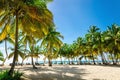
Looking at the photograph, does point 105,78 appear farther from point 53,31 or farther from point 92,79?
point 53,31

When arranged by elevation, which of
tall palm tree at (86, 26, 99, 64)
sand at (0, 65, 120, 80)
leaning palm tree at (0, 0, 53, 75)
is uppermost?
tall palm tree at (86, 26, 99, 64)

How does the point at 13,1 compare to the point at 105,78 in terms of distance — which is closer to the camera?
the point at 13,1

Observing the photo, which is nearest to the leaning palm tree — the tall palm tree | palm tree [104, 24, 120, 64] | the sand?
the sand

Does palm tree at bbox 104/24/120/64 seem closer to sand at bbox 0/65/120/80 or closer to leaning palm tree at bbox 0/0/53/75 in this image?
sand at bbox 0/65/120/80

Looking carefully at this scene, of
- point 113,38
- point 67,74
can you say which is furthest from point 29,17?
point 113,38

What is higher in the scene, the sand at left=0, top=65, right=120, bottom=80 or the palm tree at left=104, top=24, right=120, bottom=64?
the palm tree at left=104, top=24, right=120, bottom=64

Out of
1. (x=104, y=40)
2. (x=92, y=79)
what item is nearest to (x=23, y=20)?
(x=92, y=79)

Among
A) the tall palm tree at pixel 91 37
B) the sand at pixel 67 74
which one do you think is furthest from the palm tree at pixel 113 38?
the sand at pixel 67 74

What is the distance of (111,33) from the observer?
5231 centimetres

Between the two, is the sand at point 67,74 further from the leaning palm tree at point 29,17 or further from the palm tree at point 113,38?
the palm tree at point 113,38

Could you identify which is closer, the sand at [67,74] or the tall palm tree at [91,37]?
the sand at [67,74]

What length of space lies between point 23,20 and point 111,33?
33943 millimetres

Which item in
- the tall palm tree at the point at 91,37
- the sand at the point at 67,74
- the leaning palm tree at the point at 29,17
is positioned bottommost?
the sand at the point at 67,74

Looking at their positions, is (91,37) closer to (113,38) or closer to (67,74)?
(113,38)
